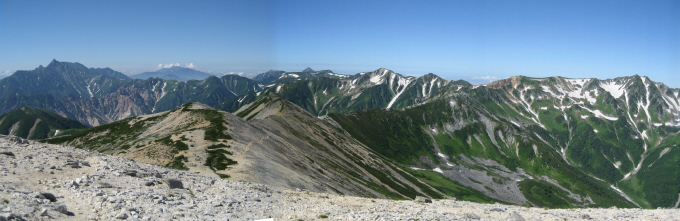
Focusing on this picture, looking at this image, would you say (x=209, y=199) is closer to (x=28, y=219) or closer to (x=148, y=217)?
(x=148, y=217)

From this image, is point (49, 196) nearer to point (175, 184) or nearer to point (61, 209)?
point (61, 209)

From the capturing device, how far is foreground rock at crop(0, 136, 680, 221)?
60.9ft

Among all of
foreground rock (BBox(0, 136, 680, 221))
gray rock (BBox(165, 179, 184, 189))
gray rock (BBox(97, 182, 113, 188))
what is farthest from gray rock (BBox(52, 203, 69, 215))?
gray rock (BBox(165, 179, 184, 189))

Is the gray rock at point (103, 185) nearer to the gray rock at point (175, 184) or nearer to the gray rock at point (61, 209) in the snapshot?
the gray rock at point (175, 184)

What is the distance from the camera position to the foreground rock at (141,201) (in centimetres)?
1856

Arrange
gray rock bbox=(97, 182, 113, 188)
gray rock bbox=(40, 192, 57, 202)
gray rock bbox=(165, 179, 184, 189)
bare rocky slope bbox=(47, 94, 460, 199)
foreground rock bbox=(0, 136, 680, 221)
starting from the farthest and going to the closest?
1. bare rocky slope bbox=(47, 94, 460, 199)
2. gray rock bbox=(165, 179, 184, 189)
3. gray rock bbox=(97, 182, 113, 188)
4. gray rock bbox=(40, 192, 57, 202)
5. foreground rock bbox=(0, 136, 680, 221)

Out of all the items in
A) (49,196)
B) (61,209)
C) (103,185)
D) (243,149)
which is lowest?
(243,149)

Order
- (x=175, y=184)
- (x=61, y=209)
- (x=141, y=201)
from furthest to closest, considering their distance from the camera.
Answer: (x=175, y=184) → (x=141, y=201) → (x=61, y=209)

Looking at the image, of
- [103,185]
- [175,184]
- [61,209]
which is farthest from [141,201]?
[175,184]

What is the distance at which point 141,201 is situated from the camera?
22.2 meters

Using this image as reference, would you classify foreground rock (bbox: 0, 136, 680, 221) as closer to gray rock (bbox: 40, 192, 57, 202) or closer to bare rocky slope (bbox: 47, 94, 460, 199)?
gray rock (bbox: 40, 192, 57, 202)

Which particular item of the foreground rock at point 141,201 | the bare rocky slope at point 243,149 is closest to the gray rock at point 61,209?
the foreground rock at point 141,201

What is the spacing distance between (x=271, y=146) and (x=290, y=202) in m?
67.7

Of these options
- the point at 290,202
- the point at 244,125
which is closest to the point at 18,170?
the point at 290,202
